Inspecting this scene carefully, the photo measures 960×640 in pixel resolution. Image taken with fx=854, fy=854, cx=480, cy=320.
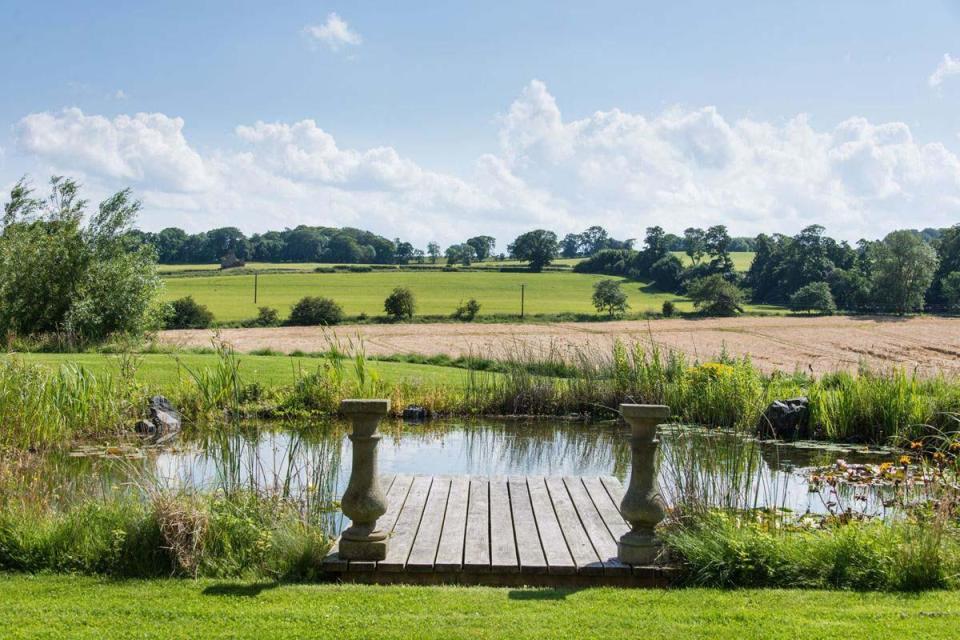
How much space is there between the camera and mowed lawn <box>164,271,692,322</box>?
65188mm

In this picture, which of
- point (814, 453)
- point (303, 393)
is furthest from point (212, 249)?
point (814, 453)

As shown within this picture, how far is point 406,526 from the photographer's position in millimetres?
7418

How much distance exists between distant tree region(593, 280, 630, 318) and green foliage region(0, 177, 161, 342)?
39036 millimetres

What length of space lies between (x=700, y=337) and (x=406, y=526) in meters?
40.7

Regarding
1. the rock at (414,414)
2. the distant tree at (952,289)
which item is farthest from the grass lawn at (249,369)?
the distant tree at (952,289)

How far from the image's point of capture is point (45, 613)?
540 cm

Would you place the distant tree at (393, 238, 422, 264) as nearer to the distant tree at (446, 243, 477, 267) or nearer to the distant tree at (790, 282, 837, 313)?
the distant tree at (446, 243, 477, 267)

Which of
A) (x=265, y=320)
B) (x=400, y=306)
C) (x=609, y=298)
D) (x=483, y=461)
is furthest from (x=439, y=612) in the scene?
(x=609, y=298)

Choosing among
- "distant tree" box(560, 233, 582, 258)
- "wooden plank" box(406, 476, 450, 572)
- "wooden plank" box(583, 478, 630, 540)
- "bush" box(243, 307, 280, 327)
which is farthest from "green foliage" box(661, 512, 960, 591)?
"distant tree" box(560, 233, 582, 258)

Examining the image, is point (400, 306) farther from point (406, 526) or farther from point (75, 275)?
point (406, 526)

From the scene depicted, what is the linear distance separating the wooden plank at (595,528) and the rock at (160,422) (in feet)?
25.5

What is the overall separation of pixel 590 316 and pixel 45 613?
56.0 metres

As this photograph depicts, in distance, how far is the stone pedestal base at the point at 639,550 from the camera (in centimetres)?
639

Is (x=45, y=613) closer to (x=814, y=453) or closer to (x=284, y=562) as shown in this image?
(x=284, y=562)
